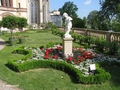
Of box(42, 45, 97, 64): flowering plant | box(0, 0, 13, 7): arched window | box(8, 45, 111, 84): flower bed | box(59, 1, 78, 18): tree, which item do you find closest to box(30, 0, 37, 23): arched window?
box(0, 0, 13, 7): arched window

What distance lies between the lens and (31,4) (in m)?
48.8

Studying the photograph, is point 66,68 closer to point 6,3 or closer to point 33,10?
point 6,3

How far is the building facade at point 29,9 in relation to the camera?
128 ft

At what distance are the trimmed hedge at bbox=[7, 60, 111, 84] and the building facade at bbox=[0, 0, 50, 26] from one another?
30.0 metres

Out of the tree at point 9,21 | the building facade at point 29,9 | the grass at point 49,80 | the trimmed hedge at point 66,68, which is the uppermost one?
the building facade at point 29,9

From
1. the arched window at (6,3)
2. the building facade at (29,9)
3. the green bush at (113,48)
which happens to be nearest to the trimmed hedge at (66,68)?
the green bush at (113,48)

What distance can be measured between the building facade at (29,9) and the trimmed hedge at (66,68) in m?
30.0

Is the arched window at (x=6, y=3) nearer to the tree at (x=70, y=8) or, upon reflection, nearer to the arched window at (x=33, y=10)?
the arched window at (x=33, y=10)

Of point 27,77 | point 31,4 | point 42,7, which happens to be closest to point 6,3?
point 31,4

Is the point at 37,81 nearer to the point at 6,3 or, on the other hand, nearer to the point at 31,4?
the point at 6,3

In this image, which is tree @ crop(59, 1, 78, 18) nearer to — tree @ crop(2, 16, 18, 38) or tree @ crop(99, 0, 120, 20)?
tree @ crop(99, 0, 120, 20)

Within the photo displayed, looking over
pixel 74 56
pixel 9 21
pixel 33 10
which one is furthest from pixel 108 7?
pixel 74 56

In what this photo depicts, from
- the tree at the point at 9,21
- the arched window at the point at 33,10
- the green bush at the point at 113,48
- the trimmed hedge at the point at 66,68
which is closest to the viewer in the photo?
the trimmed hedge at the point at 66,68

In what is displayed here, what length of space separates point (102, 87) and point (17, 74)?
11.5ft
